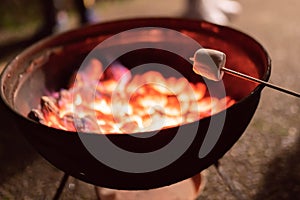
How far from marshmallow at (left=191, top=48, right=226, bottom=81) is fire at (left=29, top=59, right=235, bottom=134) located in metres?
0.21

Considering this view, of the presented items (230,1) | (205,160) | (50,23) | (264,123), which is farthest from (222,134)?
(230,1)

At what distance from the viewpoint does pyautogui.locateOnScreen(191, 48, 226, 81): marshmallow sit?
123cm

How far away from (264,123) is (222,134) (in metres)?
0.87

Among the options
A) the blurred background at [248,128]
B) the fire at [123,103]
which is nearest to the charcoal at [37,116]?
the fire at [123,103]

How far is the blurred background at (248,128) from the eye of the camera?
5.59 ft

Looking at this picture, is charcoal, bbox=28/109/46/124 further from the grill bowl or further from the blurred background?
the blurred background

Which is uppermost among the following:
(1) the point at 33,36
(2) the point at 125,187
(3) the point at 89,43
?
(3) the point at 89,43

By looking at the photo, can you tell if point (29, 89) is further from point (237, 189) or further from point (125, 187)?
point (237, 189)

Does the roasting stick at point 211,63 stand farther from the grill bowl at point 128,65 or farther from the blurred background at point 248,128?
the blurred background at point 248,128

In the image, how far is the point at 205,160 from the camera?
1243 millimetres

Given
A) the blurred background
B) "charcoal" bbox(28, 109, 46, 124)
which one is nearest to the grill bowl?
"charcoal" bbox(28, 109, 46, 124)

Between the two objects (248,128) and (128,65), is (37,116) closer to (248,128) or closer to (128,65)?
(128,65)

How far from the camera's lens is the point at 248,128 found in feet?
6.51

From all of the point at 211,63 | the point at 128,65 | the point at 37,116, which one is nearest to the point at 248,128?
the point at 128,65
